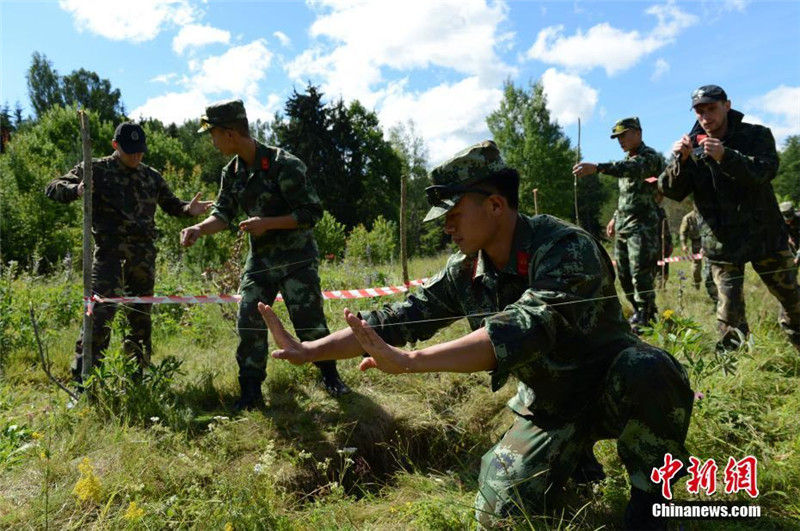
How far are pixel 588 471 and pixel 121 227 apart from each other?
392cm

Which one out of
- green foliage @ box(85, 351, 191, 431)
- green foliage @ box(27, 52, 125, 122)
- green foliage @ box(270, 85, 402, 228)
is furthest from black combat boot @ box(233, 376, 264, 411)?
green foliage @ box(27, 52, 125, 122)

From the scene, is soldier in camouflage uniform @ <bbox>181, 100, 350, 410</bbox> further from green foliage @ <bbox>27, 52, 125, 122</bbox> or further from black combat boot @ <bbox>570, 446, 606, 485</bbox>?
green foliage @ <bbox>27, 52, 125, 122</bbox>

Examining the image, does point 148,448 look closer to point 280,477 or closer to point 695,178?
point 280,477

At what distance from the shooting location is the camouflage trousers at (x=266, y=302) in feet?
12.4

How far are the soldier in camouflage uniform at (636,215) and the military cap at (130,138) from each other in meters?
4.25

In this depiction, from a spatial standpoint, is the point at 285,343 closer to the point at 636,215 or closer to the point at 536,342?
the point at 536,342

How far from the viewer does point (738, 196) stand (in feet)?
12.4

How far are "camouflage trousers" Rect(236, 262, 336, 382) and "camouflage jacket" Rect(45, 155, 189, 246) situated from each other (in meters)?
1.20

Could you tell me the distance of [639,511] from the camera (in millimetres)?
2111

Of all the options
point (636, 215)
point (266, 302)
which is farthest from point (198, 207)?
point (636, 215)

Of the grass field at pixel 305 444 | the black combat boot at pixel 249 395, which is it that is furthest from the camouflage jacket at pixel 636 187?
the black combat boot at pixel 249 395

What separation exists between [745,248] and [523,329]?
2913mm

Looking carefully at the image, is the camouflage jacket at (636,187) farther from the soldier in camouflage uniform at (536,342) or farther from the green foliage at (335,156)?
the green foliage at (335,156)

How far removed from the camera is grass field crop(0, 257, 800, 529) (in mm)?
2387
